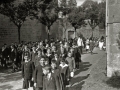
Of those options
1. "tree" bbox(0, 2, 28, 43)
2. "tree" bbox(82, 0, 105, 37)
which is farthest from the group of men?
"tree" bbox(82, 0, 105, 37)

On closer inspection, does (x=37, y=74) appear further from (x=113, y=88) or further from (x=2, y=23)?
(x=2, y=23)

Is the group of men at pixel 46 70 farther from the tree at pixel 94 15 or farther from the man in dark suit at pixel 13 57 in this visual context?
the tree at pixel 94 15

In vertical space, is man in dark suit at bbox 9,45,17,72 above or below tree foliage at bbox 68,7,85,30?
below

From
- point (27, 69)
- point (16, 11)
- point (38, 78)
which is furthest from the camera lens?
point (16, 11)

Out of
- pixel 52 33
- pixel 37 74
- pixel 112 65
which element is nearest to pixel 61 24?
pixel 52 33

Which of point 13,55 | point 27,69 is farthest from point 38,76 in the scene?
point 13,55

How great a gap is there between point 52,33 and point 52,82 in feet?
101

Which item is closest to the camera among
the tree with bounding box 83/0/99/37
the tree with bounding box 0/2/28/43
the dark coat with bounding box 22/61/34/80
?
the dark coat with bounding box 22/61/34/80

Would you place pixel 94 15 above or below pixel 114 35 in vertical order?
above

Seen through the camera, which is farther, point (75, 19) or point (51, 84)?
point (75, 19)

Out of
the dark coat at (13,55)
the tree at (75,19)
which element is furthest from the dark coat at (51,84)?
the tree at (75,19)

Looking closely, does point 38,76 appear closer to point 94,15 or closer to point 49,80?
point 49,80

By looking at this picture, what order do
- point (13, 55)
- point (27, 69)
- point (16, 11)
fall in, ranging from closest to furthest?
1. point (27, 69)
2. point (13, 55)
3. point (16, 11)

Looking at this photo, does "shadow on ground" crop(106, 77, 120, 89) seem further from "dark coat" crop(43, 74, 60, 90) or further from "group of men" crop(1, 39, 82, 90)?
"dark coat" crop(43, 74, 60, 90)
